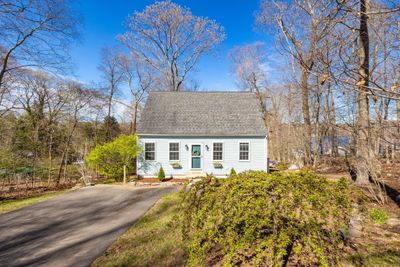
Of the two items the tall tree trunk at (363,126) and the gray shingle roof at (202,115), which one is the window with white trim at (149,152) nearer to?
the gray shingle roof at (202,115)

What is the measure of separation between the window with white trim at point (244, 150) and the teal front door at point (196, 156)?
2856 mm

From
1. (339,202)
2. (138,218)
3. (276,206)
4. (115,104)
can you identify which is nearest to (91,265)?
(138,218)

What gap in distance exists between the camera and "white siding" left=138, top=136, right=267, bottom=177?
14.4m

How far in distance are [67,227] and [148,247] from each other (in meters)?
2.89

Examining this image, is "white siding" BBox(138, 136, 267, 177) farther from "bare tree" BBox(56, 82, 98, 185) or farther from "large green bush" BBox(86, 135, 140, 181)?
"bare tree" BBox(56, 82, 98, 185)

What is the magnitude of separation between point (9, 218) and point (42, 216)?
0.96 meters

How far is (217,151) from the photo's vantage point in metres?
14.7

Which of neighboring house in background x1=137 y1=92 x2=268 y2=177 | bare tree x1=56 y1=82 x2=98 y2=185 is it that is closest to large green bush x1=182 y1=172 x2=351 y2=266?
neighboring house in background x1=137 y1=92 x2=268 y2=177

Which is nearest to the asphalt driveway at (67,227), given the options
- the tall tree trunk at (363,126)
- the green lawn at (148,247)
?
the green lawn at (148,247)

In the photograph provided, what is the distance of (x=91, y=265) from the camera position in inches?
152

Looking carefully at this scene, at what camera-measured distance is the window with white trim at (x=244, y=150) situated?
1464 cm

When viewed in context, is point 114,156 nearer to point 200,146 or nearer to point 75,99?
point 200,146

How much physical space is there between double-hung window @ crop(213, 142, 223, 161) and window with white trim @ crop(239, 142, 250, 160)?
132 centimetres

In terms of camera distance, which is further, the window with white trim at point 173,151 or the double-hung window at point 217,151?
the double-hung window at point 217,151
